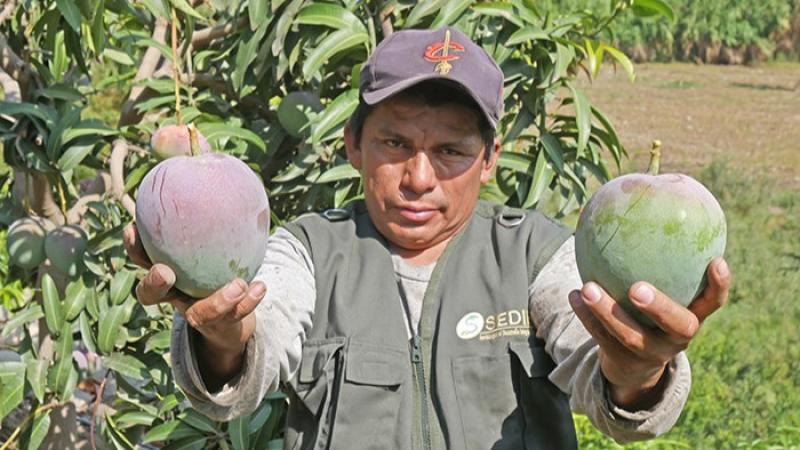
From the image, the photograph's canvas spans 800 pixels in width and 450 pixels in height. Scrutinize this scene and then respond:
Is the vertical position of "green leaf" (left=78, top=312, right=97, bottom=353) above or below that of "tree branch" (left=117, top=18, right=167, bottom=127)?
below

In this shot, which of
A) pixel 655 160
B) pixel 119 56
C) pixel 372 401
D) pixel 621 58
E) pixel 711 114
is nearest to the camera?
pixel 655 160

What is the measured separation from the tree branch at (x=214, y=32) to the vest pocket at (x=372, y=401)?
3.16ft

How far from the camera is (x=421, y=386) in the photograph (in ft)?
5.08

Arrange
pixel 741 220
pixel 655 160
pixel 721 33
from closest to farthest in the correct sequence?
pixel 655 160
pixel 741 220
pixel 721 33

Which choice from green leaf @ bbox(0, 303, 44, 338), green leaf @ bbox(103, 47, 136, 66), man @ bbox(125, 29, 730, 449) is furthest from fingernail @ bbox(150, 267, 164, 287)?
green leaf @ bbox(103, 47, 136, 66)

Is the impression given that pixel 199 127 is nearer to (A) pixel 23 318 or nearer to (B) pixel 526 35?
(A) pixel 23 318

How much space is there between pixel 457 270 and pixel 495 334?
109mm

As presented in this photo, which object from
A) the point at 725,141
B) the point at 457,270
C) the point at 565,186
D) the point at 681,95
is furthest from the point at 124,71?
the point at 681,95

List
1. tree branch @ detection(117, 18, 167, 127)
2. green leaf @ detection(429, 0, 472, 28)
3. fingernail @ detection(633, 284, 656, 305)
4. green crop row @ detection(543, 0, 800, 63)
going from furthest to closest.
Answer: green crop row @ detection(543, 0, 800, 63)
tree branch @ detection(117, 18, 167, 127)
green leaf @ detection(429, 0, 472, 28)
fingernail @ detection(633, 284, 656, 305)

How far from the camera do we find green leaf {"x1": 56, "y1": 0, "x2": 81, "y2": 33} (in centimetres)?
199

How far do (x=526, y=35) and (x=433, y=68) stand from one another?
0.57 metres

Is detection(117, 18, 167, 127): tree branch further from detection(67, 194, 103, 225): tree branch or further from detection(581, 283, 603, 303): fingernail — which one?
detection(581, 283, 603, 303): fingernail

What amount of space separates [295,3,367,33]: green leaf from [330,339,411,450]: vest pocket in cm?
76

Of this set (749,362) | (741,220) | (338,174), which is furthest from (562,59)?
(741,220)
